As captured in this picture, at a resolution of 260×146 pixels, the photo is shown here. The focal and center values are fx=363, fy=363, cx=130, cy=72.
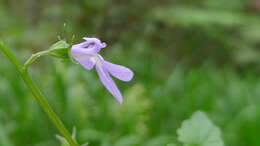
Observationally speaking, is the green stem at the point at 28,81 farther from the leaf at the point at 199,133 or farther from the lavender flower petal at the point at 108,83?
the leaf at the point at 199,133

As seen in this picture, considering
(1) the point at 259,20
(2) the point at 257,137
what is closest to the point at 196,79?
(2) the point at 257,137

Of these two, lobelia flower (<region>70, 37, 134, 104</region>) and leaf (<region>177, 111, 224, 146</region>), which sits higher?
lobelia flower (<region>70, 37, 134, 104</region>)

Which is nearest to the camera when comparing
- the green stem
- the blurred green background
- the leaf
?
the green stem

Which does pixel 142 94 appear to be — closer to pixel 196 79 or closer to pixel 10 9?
pixel 196 79

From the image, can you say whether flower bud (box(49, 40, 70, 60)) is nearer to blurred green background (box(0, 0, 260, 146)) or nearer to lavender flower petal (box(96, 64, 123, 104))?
lavender flower petal (box(96, 64, 123, 104))

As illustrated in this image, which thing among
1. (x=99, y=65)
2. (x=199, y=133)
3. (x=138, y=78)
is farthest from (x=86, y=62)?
(x=138, y=78)

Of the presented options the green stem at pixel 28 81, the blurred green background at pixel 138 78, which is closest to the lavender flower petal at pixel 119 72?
the green stem at pixel 28 81

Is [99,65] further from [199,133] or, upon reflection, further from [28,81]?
[199,133]

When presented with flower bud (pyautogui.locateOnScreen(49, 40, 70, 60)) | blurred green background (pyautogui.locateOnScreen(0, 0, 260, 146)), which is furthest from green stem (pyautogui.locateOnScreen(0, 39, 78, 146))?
blurred green background (pyautogui.locateOnScreen(0, 0, 260, 146))
